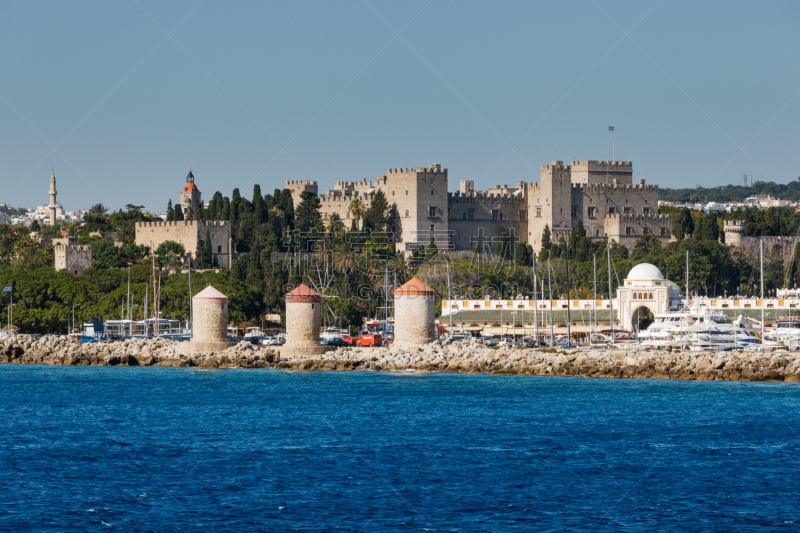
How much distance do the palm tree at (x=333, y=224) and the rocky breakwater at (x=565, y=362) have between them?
3012cm

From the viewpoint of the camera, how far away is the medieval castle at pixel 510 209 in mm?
76938

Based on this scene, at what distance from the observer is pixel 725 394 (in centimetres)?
3378

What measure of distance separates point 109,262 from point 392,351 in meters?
35.8

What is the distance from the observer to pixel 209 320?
44.3m

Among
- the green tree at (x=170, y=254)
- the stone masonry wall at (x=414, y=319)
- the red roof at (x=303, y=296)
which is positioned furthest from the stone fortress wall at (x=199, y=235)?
the stone masonry wall at (x=414, y=319)

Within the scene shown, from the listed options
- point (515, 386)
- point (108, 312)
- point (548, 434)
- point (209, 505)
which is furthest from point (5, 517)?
point (108, 312)

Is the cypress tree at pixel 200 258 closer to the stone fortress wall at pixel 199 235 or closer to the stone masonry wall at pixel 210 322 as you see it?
the stone fortress wall at pixel 199 235

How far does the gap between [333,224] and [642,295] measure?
25.2m

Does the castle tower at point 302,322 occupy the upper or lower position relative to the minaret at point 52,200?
lower

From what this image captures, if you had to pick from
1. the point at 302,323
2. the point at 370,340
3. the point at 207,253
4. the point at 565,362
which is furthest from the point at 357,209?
the point at 565,362

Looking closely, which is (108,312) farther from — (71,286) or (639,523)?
(639,523)

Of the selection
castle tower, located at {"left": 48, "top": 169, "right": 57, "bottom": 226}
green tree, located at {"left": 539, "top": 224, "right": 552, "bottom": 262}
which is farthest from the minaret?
green tree, located at {"left": 539, "top": 224, "right": 552, "bottom": 262}

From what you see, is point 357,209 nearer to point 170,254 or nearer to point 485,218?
point 485,218

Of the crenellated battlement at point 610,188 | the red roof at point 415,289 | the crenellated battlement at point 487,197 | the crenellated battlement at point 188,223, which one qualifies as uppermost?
the crenellated battlement at point 610,188
